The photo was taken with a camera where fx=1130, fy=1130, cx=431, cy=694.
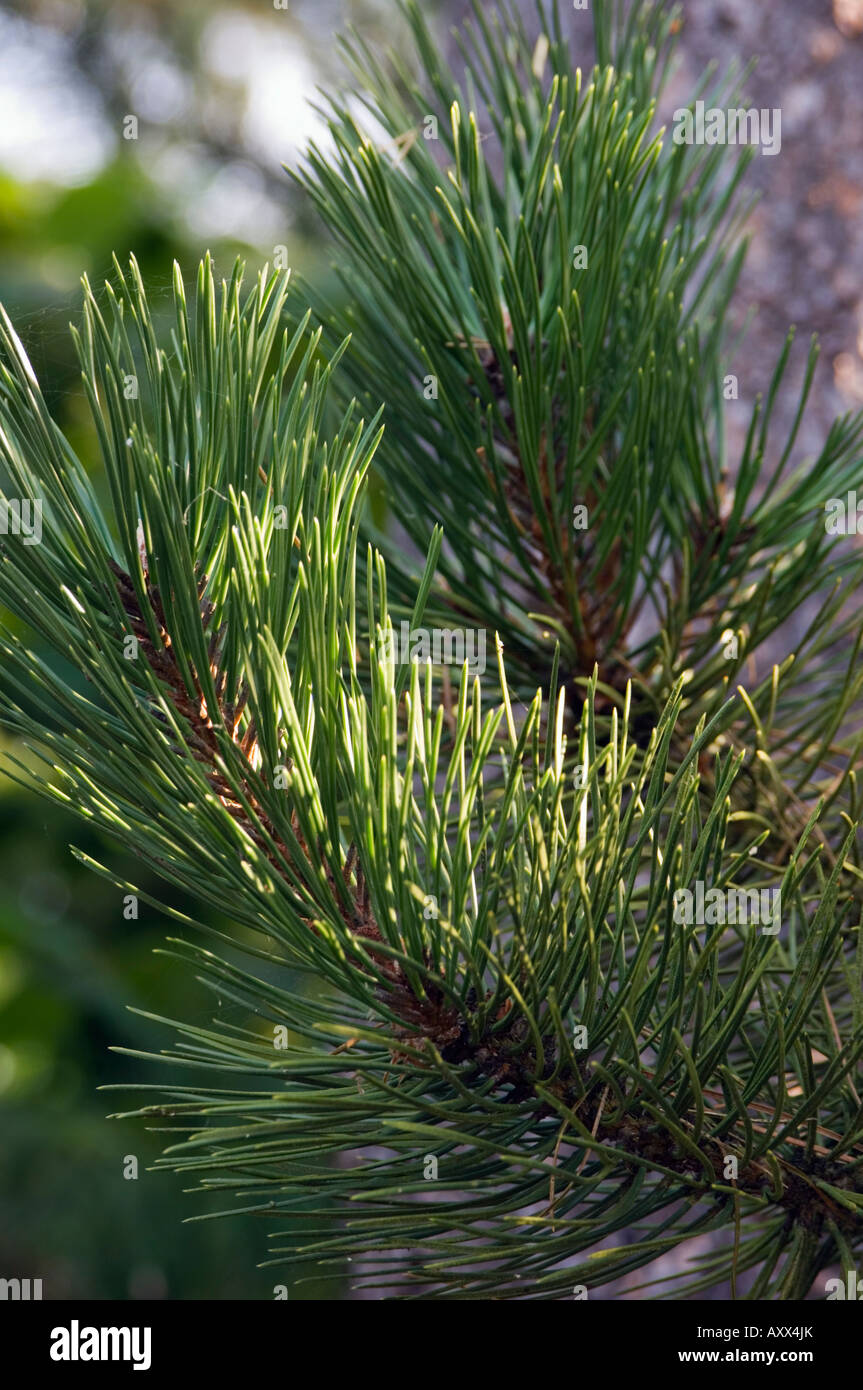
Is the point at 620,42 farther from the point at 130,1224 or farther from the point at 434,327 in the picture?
the point at 130,1224

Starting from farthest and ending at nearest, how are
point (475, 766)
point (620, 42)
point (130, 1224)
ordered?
point (130, 1224) < point (620, 42) < point (475, 766)

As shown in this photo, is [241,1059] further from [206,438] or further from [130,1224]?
[130,1224]

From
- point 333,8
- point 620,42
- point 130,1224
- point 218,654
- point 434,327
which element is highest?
point 333,8

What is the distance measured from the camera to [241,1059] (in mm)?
346

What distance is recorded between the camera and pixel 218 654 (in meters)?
0.35

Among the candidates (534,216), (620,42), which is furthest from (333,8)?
(534,216)

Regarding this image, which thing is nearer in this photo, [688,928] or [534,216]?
[688,928]

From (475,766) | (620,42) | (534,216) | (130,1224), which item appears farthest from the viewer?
(130,1224)
